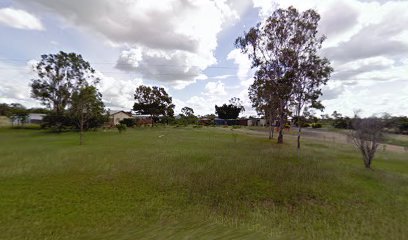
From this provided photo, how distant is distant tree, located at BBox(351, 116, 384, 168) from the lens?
11805 millimetres

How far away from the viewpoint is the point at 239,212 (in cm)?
601

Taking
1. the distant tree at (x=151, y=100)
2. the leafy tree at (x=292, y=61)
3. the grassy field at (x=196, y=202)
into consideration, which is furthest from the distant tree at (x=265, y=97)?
the distant tree at (x=151, y=100)

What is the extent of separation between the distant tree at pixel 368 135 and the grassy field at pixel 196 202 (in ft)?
5.47

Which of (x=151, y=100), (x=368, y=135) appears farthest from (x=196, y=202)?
(x=151, y=100)

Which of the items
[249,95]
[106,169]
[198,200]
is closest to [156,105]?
[249,95]

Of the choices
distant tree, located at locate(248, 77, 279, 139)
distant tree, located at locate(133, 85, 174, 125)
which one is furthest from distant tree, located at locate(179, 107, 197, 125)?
distant tree, located at locate(248, 77, 279, 139)

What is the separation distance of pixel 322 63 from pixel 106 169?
2186 centimetres

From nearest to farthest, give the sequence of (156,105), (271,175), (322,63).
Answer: (271,175) < (322,63) < (156,105)

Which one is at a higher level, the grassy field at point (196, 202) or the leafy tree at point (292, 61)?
the leafy tree at point (292, 61)

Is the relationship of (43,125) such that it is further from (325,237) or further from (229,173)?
(325,237)

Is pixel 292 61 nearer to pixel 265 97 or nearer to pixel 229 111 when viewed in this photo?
pixel 265 97

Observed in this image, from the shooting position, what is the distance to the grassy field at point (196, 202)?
16.2ft

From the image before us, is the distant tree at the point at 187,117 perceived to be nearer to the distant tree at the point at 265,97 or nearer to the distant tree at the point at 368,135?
the distant tree at the point at 265,97

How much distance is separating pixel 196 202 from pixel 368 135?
428 inches
